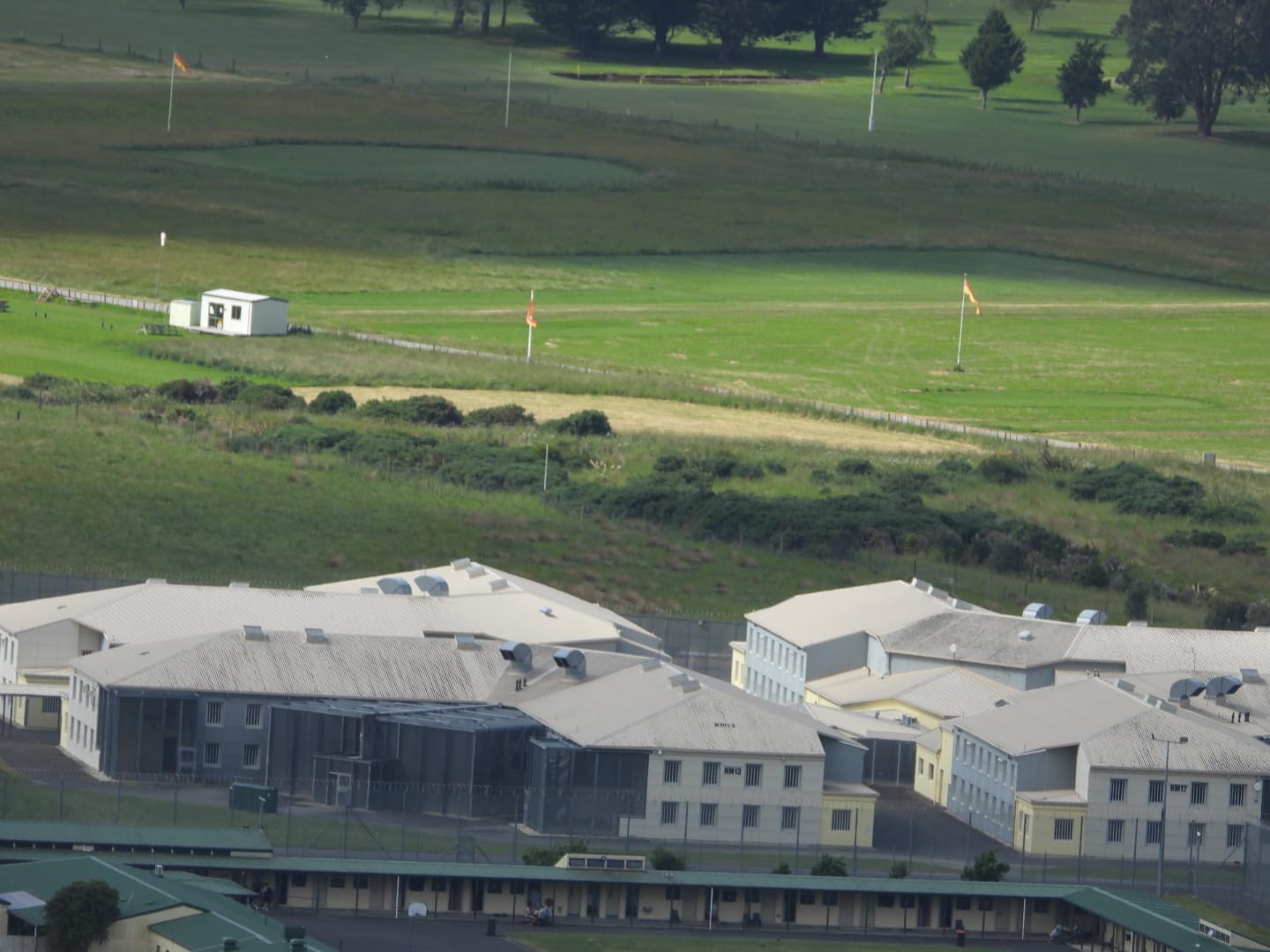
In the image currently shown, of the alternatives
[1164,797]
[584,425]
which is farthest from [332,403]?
[1164,797]

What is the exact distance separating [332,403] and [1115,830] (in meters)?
71.2

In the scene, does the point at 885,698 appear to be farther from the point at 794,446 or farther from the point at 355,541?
the point at 794,446

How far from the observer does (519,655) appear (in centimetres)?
9106

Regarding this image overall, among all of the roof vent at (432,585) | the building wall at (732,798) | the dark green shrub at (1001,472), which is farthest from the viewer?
the dark green shrub at (1001,472)

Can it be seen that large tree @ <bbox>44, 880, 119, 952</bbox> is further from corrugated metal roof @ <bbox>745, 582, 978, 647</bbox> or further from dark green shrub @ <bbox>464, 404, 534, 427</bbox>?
dark green shrub @ <bbox>464, 404, 534, 427</bbox>

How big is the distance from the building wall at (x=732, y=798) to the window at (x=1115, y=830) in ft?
Result: 30.6

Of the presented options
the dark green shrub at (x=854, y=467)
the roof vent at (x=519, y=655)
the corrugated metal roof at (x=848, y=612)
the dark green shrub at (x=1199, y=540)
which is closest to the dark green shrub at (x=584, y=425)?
the dark green shrub at (x=854, y=467)

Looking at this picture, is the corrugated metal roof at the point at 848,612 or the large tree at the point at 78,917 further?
the corrugated metal roof at the point at 848,612

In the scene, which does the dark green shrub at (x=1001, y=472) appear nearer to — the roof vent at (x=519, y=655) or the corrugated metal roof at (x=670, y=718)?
the roof vent at (x=519, y=655)

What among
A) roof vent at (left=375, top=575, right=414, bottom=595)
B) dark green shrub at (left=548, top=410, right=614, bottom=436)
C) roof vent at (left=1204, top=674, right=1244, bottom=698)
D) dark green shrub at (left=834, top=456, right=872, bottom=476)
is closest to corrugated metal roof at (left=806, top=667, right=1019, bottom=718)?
roof vent at (left=1204, top=674, right=1244, bottom=698)

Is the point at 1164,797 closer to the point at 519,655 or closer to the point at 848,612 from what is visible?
the point at 519,655

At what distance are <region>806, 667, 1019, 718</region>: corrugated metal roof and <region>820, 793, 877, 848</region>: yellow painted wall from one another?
12113 millimetres

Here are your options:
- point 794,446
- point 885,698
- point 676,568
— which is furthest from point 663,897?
point 794,446

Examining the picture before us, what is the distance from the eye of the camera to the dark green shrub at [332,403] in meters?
146
